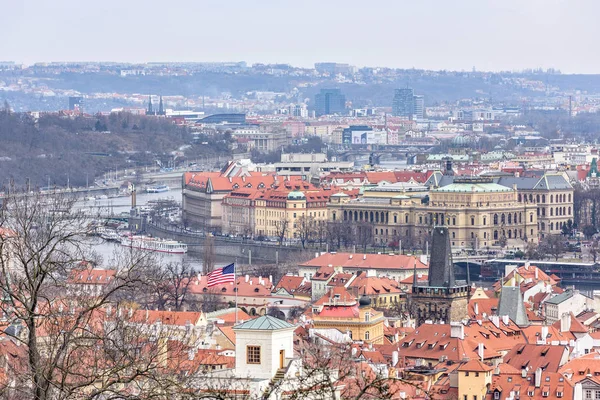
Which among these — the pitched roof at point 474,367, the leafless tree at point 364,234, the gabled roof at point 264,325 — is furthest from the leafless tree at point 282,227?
the gabled roof at point 264,325

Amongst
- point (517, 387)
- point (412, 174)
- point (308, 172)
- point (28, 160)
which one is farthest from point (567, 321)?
point (28, 160)

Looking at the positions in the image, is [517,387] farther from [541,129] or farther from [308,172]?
[541,129]

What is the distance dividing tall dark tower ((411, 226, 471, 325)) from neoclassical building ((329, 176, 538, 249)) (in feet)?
88.2

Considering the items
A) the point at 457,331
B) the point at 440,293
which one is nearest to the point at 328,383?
the point at 457,331

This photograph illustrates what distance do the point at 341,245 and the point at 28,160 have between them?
50.0 meters

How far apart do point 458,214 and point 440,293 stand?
96.4 feet

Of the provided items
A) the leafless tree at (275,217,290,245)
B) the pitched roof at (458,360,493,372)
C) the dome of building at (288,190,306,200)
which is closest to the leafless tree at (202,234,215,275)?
the leafless tree at (275,217,290,245)

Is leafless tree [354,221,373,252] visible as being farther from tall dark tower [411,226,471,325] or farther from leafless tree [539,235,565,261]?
tall dark tower [411,226,471,325]

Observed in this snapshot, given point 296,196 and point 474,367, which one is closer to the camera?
point 474,367

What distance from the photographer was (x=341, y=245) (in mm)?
64812

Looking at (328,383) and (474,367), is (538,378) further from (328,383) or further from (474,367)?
(328,383)

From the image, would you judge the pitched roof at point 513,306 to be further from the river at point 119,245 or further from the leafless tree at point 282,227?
the leafless tree at point 282,227

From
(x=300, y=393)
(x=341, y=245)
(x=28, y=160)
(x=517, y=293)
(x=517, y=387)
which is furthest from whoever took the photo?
(x=28, y=160)

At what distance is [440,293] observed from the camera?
38.4 m
